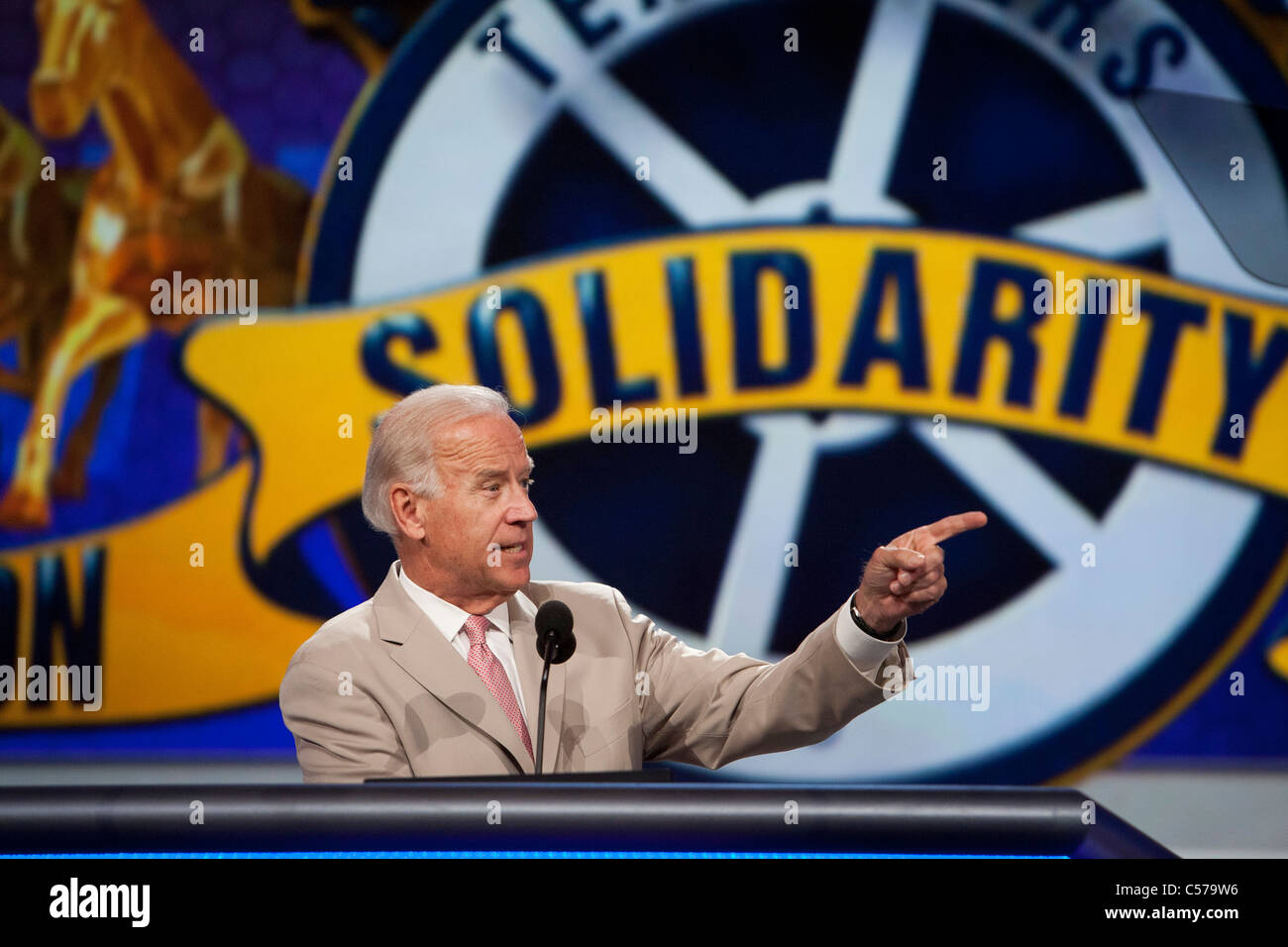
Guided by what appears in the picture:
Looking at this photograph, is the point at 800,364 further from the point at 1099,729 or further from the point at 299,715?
the point at 299,715

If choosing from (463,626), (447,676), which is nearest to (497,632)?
(463,626)

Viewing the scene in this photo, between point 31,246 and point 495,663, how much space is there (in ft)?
9.65

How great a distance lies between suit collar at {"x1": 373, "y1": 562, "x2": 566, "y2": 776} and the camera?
1848 millimetres

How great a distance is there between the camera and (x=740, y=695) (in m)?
2.07

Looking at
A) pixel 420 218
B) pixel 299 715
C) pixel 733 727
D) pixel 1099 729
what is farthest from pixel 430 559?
pixel 1099 729

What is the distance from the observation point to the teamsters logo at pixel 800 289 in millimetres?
4027

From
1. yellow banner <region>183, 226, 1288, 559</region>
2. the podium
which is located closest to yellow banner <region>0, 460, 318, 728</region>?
yellow banner <region>183, 226, 1288, 559</region>

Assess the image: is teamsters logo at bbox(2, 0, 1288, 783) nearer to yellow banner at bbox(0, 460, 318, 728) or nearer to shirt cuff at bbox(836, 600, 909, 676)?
yellow banner at bbox(0, 460, 318, 728)

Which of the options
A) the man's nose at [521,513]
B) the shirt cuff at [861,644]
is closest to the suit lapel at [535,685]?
the man's nose at [521,513]

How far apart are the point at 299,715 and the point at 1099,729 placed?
9.59 feet

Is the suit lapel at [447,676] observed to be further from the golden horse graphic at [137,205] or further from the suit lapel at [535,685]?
the golden horse graphic at [137,205]

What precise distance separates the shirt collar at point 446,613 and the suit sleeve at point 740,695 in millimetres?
203

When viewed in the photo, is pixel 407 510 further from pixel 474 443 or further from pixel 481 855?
pixel 481 855

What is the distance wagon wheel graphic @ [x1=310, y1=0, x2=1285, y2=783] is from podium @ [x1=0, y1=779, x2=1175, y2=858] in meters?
2.87
